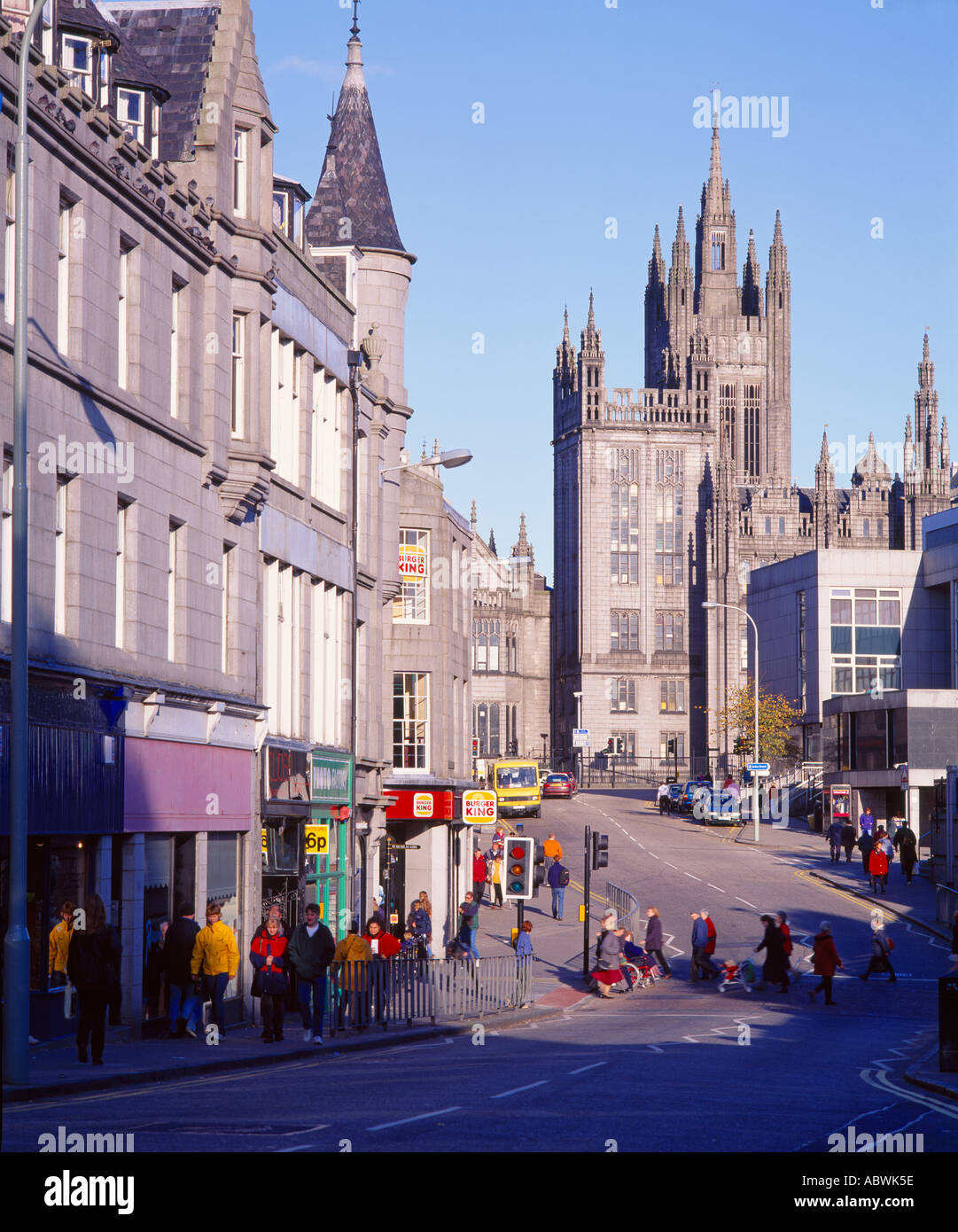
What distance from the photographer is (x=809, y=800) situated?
80375mm

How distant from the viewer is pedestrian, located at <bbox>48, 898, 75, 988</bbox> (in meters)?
20.9

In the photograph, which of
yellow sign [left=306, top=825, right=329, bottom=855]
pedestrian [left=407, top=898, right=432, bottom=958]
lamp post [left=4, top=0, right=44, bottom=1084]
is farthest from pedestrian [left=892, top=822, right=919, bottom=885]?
lamp post [left=4, top=0, right=44, bottom=1084]

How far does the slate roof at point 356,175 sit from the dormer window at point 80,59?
53.4ft

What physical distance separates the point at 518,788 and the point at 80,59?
174 feet

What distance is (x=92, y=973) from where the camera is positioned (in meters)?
19.0

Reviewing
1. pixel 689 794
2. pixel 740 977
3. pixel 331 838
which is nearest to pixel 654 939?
pixel 740 977

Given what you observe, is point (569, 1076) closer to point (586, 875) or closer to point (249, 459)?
point (249, 459)

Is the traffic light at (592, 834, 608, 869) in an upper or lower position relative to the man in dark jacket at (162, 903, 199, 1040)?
upper

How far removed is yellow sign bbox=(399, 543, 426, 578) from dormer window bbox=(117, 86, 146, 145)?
19340mm

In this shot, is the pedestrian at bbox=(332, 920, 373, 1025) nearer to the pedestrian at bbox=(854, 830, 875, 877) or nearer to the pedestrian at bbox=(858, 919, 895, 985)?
the pedestrian at bbox=(858, 919, 895, 985)

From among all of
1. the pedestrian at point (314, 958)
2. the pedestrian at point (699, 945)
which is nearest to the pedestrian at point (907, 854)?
the pedestrian at point (699, 945)

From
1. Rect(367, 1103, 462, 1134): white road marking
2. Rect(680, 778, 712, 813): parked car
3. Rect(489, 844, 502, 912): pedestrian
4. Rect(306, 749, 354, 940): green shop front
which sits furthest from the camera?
Rect(680, 778, 712, 813): parked car

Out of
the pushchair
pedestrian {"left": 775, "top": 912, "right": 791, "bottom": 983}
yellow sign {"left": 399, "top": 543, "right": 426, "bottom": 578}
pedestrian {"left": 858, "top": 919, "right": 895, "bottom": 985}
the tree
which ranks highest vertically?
yellow sign {"left": 399, "top": 543, "right": 426, "bottom": 578}

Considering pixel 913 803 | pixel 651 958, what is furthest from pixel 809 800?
pixel 651 958
